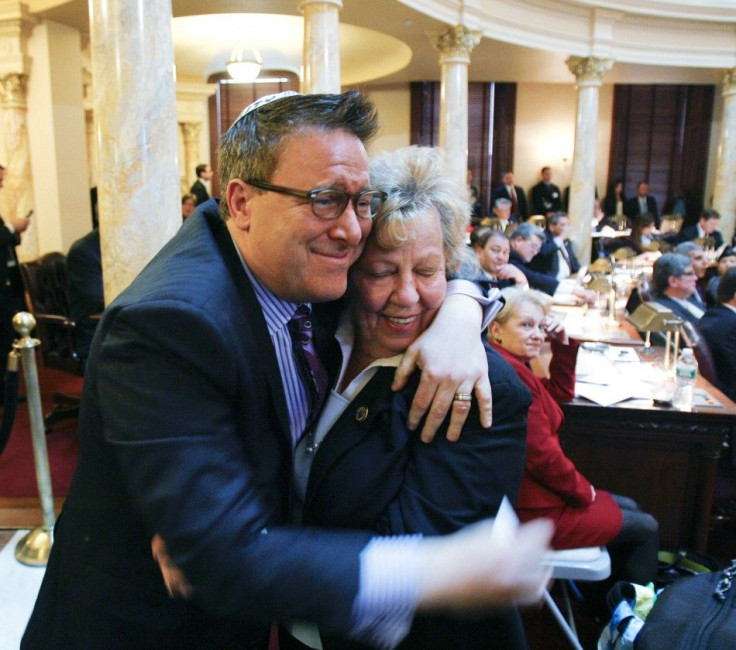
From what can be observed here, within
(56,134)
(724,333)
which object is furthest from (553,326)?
(56,134)

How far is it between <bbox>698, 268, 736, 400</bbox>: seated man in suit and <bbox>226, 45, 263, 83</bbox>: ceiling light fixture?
24.8 ft

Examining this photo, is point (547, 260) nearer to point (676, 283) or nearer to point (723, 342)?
point (676, 283)

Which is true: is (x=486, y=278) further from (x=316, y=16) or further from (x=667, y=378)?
(x=316, y=16)

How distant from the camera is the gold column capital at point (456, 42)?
9766mm

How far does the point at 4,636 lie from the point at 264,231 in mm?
2094

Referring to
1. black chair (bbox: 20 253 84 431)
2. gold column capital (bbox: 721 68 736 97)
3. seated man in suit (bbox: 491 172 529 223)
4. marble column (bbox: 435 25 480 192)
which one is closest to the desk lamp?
black chair (bbox: 20 253 84 431)

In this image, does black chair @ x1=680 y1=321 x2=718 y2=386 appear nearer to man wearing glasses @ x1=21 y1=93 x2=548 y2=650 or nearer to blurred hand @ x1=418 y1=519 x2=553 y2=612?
man wearing glasses @ x1=21 y1=93 x2=548 y2=650

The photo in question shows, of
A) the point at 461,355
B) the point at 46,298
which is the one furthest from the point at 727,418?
the point at 46,298

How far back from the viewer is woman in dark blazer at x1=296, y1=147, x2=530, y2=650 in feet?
3.90

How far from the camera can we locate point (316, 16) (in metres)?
6.62

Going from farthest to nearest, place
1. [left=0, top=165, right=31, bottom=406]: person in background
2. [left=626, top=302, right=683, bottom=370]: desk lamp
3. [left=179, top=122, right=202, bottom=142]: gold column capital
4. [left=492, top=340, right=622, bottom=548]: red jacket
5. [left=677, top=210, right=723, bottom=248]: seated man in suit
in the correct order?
[left=179, top=122, right=202, bottom=142]: gold column capital, [left=677, top=210, right=723, bottom=248]: seated man in suit, [left=0, top=165, right=31, bottom=406]: person in background, [left=626, top=302, right=683, bottom=370]: desk lamp, [left=492, top=340, right=622, bottom=548]: red jacket

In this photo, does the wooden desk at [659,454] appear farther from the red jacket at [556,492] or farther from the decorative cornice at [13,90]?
the decorative cornice at [13,90]

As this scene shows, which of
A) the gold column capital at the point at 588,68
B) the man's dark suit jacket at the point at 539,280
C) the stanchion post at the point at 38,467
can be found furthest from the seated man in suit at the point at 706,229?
the stanchion post at the point at 38,467

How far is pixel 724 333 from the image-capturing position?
4.09 metres
